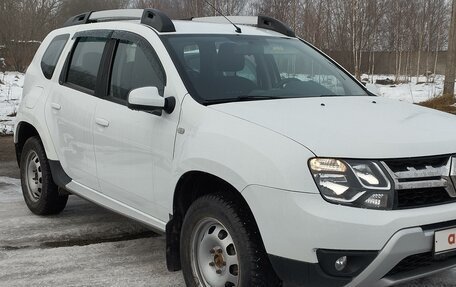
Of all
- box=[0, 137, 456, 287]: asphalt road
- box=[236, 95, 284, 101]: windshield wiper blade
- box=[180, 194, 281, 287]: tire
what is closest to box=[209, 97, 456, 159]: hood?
box=[236, 95, 284, 101]: windshield wiper blade

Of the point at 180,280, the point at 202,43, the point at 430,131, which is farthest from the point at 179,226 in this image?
the point at 430,131

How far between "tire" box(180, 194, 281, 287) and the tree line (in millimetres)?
20921

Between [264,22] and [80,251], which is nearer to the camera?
[80,251]

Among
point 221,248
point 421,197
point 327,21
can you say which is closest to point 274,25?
point 221,248

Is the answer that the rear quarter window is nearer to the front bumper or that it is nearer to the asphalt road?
the asphalt road

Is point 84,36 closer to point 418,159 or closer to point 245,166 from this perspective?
point 245,166

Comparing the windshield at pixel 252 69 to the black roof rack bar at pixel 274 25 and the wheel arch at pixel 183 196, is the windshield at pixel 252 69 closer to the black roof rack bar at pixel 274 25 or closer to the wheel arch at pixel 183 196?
the black roof rack bar at pixel 274 25

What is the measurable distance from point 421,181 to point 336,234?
542mm

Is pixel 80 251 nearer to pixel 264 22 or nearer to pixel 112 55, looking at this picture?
pixel 112 55

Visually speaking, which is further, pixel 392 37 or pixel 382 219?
pixel 392 37

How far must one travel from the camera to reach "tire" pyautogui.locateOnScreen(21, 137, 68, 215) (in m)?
5.19

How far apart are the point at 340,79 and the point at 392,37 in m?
34.3

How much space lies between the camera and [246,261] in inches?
115

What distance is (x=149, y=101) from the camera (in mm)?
3451
